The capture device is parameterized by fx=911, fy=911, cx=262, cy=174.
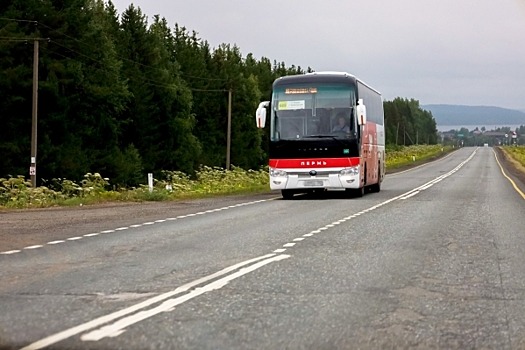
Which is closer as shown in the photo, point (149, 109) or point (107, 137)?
point (107, 137)

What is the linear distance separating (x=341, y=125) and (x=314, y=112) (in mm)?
946

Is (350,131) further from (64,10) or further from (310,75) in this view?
(64,10)

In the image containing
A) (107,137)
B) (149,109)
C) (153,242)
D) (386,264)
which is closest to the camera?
(386,264)

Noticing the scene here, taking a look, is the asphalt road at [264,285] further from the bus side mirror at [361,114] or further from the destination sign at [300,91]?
the destination sign at [300,91]

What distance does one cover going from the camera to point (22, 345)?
251 inches

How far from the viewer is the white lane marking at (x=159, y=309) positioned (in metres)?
6.76

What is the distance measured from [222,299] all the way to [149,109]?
2543 inches

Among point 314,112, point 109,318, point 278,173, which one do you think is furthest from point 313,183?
point 109,318

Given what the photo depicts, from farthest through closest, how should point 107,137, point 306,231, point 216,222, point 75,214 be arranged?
point 107,137 < point 75,214 < point 216,222 < point 306,231

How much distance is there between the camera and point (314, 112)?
2864 centimetres

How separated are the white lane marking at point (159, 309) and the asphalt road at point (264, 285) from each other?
0.6 inches

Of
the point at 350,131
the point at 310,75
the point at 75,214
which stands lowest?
the point at 75,214

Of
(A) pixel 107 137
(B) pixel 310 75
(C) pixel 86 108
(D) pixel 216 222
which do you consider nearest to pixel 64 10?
(C) pixel 86 108

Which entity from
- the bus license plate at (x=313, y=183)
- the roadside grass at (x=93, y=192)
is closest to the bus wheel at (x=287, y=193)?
the bus license plate at (x=313, y=183)
